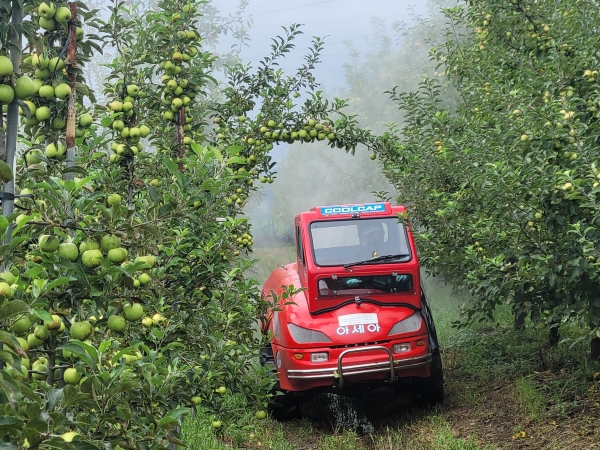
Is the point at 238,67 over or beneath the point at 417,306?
over

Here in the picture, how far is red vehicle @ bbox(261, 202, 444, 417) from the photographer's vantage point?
5770mm

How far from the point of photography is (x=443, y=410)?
20.8 ft

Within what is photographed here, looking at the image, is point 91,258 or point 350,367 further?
point 350,367

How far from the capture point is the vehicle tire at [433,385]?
6.27m

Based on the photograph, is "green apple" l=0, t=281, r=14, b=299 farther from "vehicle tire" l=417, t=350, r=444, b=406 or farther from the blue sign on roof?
"vehicle tire" l=417, t=350, r=444, b=406

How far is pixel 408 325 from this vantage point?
19.7 ft

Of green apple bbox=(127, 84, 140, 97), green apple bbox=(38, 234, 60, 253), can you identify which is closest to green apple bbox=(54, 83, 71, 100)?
green apple bbox=(38, 234, 60, 253)

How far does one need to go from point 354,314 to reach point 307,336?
507mm

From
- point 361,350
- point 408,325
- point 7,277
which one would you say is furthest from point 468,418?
point 7,277

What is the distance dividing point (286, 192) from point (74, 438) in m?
32.3

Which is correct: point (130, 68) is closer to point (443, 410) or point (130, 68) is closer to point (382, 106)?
point (443, 410)

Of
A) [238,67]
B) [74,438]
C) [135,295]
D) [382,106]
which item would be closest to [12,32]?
[135,295]

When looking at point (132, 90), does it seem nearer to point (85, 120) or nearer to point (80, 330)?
point (85, 120)

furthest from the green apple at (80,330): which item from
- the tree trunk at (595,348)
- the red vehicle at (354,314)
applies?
the tree trunk at (595,348)
